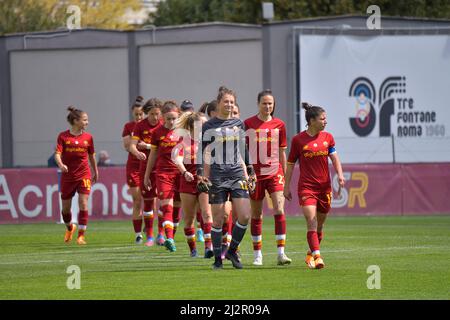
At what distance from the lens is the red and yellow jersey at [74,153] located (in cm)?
2130

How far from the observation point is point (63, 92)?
49.4m

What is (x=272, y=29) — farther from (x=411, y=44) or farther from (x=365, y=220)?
(x=365, y=220)

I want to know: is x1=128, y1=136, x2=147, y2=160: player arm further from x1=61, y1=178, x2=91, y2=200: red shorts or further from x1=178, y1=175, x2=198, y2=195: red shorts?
x1=178, y1=175, x2=198, y2=195: red shorts

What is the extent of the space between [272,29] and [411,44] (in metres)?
4.46

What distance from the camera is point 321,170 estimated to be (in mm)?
15789

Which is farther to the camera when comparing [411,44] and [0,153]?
[0,153]

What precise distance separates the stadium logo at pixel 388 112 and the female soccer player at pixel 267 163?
20.9m

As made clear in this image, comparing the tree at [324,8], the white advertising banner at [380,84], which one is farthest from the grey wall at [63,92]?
the white advertising banner at [380,84]

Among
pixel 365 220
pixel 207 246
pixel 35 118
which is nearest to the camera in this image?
pixel 207 246

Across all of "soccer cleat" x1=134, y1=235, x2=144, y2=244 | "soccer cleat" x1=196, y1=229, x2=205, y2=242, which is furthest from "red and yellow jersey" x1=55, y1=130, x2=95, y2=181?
"soccer cleat" x1=196, y1=229, x2=205, y2=242

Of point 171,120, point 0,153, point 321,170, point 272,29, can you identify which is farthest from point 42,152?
point 321,170

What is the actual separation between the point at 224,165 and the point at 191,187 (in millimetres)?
2046

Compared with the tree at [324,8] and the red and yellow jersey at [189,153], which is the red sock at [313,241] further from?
the tree at [324,8]

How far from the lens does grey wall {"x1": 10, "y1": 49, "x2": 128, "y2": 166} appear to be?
48188mm
